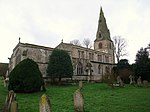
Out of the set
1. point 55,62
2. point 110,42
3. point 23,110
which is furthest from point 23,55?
point 110,42

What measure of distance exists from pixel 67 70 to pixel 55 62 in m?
2.54

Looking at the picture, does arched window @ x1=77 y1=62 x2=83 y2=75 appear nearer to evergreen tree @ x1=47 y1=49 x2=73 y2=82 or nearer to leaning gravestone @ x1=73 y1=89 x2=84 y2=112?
evergreen tree @ x1=47 y1=49 x2=73 y2=82

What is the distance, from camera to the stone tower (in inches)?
2392

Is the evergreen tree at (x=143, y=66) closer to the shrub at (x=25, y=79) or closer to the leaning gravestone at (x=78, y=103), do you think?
the shrub at (x=25, y=79)

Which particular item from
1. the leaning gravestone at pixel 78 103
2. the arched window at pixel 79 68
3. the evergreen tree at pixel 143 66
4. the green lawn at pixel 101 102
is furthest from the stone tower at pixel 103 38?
the leaning gravestone at pixel 78 103

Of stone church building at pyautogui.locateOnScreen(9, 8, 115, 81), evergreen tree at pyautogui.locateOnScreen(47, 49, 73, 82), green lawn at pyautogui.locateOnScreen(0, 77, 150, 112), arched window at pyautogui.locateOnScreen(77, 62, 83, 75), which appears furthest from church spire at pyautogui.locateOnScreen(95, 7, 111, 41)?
green lawn at pyautogui.locateOnScreen(0, 77, 150, 112)

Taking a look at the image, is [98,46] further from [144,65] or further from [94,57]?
[144,65]

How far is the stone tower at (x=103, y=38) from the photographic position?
199 ft

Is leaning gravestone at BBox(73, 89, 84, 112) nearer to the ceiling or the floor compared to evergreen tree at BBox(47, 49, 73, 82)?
nearer to the floor

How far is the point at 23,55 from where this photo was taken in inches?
1409

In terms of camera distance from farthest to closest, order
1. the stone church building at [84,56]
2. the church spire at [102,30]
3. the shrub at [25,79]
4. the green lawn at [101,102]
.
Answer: the church spire at [102,30]
the stone church building at [84,56]
the shrub at [25,79]
the green lawn at [101,102]

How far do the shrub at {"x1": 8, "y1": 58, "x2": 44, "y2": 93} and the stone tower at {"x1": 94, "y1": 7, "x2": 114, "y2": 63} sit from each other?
3690cm

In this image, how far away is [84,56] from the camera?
1976 inches

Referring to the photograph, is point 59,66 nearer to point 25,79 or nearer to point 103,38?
point 25,79
